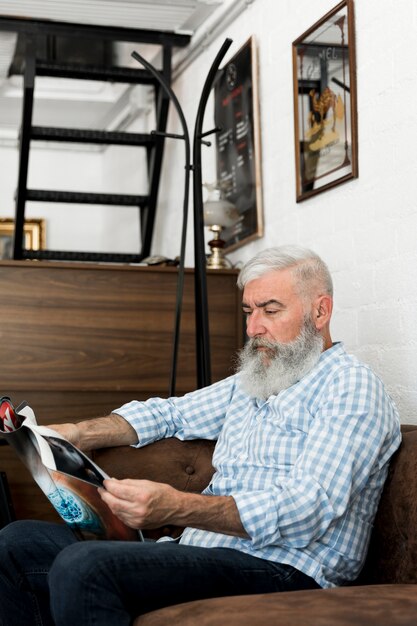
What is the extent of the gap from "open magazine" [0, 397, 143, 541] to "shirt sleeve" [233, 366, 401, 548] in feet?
1.08

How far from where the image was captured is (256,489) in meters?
2.37

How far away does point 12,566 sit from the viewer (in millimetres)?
2363

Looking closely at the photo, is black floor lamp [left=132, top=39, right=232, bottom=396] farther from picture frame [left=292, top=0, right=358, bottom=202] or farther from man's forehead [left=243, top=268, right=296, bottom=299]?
man's forehead [left=243, top=268, right=296, bottom=299]

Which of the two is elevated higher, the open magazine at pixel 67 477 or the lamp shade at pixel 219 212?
the lamp shade at pixel 219 212

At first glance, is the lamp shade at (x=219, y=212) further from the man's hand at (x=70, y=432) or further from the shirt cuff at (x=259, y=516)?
the shirt cuff at (x=259, y=516)

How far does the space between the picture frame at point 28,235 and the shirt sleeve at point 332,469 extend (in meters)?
4.67

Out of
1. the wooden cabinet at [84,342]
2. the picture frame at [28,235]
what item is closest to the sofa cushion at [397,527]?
the wooden cabinet at [84,342]

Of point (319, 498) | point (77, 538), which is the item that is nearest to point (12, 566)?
point (77, 538)

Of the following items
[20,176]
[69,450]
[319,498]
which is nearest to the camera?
[319,498]

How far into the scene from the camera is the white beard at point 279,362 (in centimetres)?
248

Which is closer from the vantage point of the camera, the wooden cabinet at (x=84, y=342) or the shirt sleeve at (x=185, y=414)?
the shirt sleeve at (x=185, y=414)

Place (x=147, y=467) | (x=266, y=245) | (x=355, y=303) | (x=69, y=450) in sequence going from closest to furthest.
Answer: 1. (x=69, y=450)
2. (x=147, y=467)
3. (x=355, y=303)
4. (x=266, y=245)

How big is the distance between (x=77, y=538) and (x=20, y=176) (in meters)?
2.96

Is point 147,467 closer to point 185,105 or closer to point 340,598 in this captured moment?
point 340,598
